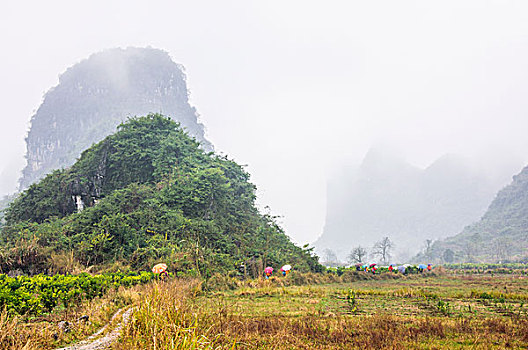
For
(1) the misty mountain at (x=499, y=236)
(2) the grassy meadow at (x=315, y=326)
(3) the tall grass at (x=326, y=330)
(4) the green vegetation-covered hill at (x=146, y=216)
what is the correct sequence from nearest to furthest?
(2) the grassy meadow at (x=315, y=326), (3) the tall grass at (x=326, y=330), (4) the green vegetation-covered hill at (x=146, y=216), (1) the misty mountain at (x=499, y=236)

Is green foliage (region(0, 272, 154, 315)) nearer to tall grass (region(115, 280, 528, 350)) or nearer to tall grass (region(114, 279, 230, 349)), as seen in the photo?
tall grass (region(114, 279, 230, 349))

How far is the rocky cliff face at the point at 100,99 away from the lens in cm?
9956

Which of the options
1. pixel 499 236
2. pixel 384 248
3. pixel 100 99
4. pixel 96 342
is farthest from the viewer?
pixel 100 99

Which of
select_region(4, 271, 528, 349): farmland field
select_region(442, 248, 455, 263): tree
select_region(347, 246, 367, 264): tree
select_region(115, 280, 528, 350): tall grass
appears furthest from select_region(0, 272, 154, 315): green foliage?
select_region(442, 248, 455, 263): tree

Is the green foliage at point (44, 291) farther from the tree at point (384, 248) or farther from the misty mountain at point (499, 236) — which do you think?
the misty mountain at point (499, 236)

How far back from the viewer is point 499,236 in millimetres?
70750

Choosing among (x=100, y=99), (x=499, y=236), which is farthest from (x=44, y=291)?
(x=100, y=99)

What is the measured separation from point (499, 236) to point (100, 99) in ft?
379

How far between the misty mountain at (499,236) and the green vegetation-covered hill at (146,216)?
179 ft

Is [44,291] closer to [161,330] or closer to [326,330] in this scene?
[161,330]

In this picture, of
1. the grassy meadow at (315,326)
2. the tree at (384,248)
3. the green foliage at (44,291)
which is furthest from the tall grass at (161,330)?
the tree at (384,248)

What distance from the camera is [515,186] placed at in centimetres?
8644

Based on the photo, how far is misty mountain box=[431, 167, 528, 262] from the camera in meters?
61.1

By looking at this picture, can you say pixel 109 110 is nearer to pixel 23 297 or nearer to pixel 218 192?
pixel 218 192
